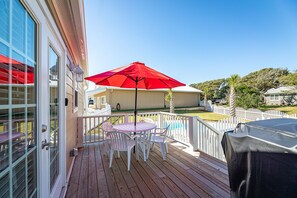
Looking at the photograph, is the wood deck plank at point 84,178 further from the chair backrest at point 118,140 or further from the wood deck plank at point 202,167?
the wood deck plank at point 202,167

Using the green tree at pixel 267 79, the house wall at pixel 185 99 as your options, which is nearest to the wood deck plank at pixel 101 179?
the house wall at pixel 185 99

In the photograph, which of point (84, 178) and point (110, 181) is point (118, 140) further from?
point (84, 178)

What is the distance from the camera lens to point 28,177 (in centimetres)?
108

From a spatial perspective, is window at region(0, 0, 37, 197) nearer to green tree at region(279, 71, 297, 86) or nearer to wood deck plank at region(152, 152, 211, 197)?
wood deck plank at region(152, 152, 211, 197)

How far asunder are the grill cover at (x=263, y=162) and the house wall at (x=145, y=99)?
42.5 ft

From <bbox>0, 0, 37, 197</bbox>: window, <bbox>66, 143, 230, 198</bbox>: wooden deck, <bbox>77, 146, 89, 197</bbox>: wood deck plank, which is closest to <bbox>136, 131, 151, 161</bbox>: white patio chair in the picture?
<bbox>66, 143, 230, 198</bbox>: wooden deck

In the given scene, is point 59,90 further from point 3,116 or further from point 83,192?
point 83,192

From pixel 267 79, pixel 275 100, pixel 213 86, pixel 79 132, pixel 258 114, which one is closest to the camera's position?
pixel 79 132

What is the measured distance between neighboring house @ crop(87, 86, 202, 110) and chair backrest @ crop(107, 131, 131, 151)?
10690mm

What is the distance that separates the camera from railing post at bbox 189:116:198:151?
3.77 meters

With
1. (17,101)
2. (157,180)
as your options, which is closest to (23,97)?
(17,101)

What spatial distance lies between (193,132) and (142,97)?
12011 mm

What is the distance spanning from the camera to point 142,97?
15.6m

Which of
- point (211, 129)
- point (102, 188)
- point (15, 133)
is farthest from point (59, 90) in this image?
point (211, 129)
